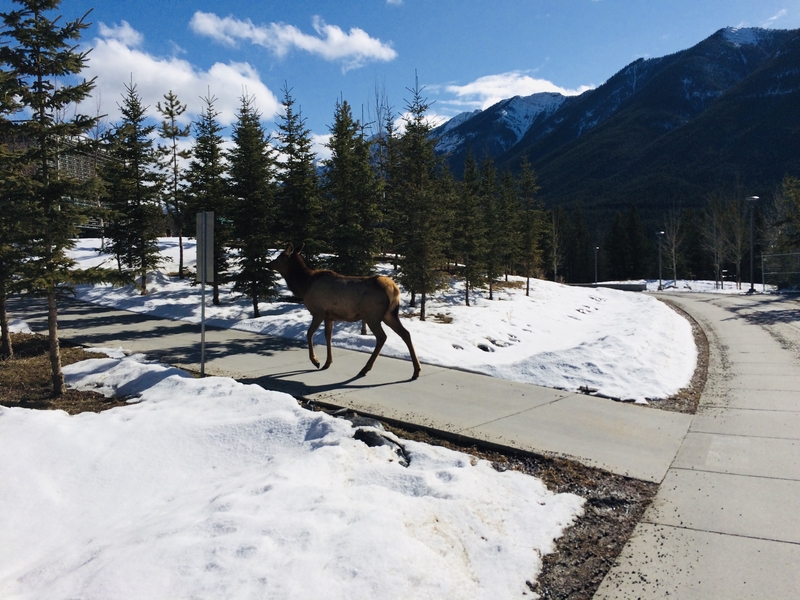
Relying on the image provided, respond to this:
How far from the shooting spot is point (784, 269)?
1500 inches

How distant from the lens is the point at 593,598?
3465mm

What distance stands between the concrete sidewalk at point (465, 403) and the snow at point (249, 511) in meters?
1.00

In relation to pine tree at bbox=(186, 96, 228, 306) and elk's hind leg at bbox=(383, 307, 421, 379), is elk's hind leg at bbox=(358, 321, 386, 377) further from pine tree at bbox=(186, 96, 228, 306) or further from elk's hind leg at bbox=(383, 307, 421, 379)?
pine tree at bbox=(186, 96, 228, 306)

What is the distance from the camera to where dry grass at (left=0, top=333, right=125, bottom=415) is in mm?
7598

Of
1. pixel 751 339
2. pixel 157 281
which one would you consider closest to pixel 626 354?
pixel 751 339

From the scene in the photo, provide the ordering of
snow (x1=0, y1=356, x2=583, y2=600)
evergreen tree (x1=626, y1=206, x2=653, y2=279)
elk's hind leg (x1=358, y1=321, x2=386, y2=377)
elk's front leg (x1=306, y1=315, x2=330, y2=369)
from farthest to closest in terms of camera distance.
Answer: evergreen tree (x1=626, y1=206, x2=653, y2=279) < elk's front leg (x1=306, y1=315, x2=330, y2=369) < elk's hind leg (x1=358, y1=321, x2=386, y2=377) < snow (x1=0, y1=356, x2=583, y2=600)

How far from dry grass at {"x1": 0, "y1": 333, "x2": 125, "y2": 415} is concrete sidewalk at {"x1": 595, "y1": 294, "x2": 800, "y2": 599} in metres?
7.17

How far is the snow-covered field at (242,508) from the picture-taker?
3340 millimetres

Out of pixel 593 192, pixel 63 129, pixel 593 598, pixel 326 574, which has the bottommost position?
pixel 593 598

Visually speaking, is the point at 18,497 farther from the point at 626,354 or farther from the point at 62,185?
the point at 626,354

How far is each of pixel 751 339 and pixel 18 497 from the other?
1742 centimetres

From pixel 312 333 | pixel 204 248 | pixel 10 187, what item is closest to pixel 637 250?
pixel 312 333

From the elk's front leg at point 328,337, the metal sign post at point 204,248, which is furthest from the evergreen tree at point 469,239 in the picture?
the metal sign post at point 204,248

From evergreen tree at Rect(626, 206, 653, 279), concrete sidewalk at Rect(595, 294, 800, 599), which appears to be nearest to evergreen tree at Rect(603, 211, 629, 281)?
evergreen tree at Rect(626, 206, 653, 279)
